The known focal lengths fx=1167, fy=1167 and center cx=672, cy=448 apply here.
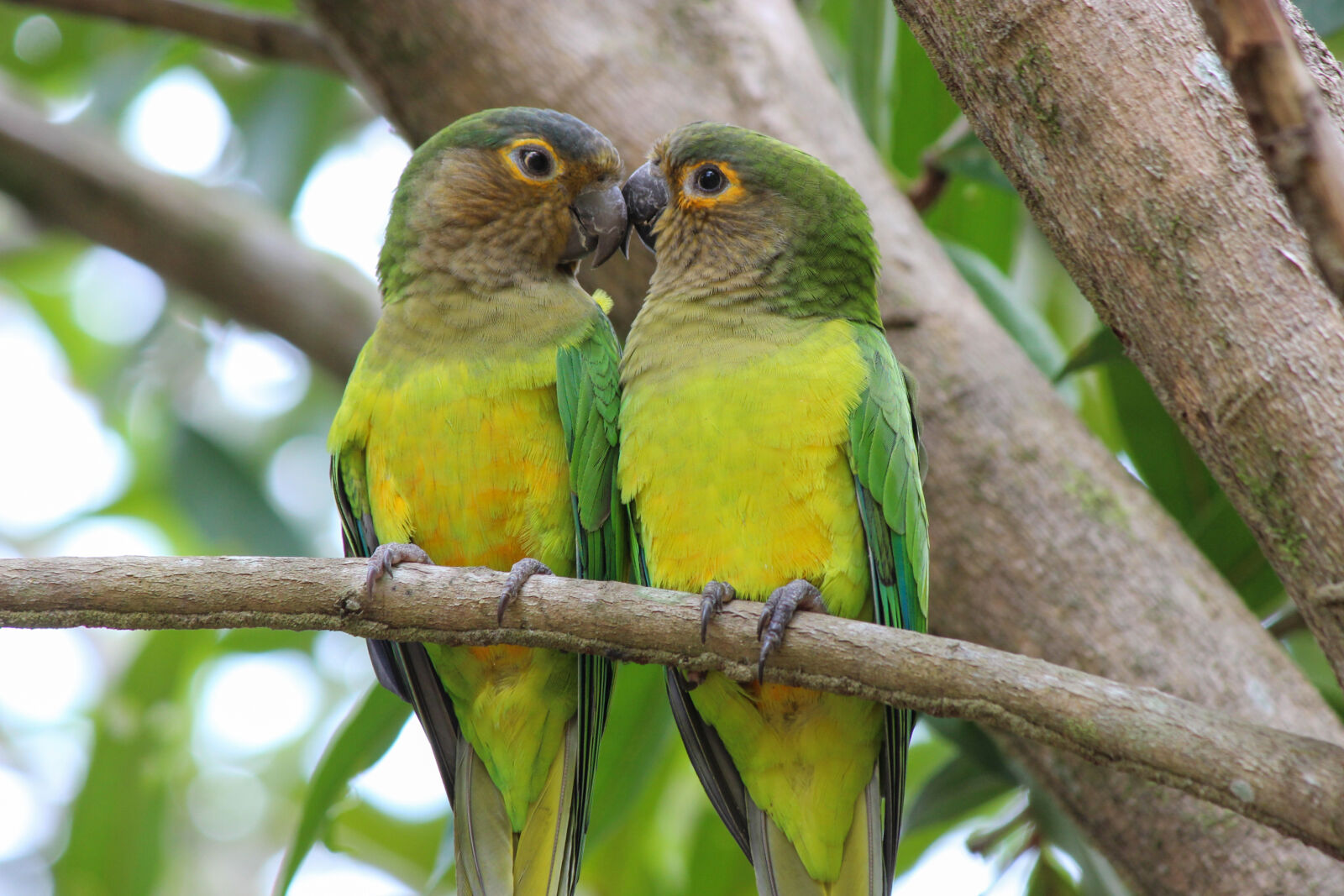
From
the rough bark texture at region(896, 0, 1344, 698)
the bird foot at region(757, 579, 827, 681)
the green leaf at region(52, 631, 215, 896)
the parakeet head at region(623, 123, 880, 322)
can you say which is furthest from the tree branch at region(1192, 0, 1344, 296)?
the green leaf at region(52, 631, 215, 896)

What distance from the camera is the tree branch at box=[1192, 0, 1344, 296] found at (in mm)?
1310

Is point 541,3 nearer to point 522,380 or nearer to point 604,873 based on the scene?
point 522,380

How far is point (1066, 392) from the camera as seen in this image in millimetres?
3670

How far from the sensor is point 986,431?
288 centimetres

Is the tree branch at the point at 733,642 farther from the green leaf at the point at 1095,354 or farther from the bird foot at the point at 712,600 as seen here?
the green leaf at the point at 1095,354

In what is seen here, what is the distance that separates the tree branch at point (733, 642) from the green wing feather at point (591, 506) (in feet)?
1.86

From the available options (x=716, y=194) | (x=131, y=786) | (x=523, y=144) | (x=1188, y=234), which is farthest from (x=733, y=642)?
(x=131, y=786)

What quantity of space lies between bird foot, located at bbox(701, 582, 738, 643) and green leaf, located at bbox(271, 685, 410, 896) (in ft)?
4.12

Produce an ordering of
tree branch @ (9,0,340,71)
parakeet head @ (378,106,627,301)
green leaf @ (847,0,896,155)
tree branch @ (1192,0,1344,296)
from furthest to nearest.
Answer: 1. tree branch @ (9,0,340,71)
2. green leaf @ (847,0,896,155)
3. parakeet head @ (378,106,627,301)
4. tree branch @ (1192,0,1344,296)

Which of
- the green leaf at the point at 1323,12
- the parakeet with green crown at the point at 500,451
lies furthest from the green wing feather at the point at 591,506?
the green leaf at the point at 1323,12

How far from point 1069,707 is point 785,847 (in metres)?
1.02

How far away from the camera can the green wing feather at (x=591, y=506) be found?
2.69m

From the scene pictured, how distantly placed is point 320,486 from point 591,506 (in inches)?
184

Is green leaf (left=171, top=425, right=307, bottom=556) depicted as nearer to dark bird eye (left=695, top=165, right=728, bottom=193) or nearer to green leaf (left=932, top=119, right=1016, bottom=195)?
dark bird eye (left=695, top=165, right=728, bottom=193)
